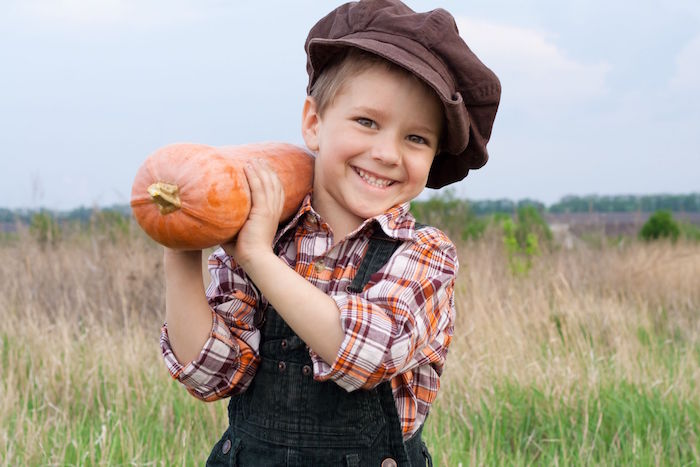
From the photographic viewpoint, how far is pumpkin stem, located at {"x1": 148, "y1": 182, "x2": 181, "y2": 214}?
1.68m

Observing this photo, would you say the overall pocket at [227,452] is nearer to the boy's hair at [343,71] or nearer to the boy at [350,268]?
the boy at [350,268]

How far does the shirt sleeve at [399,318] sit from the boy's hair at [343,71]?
16.3 inches

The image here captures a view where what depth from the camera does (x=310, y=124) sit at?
6.83ft

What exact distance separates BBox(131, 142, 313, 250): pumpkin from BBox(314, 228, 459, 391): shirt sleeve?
326 millimetres

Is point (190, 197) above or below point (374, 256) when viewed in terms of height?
above

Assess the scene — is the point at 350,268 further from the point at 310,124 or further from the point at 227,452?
the point at 227,452

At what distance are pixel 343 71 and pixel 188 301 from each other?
0.70 meters

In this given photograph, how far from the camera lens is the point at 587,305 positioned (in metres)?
6.14

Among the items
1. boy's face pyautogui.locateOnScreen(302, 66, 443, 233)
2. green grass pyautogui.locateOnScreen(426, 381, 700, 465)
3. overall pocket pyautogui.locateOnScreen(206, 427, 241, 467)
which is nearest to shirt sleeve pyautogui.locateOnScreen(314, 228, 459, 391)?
boy's face pyautogui.locateOnScreen(302, 66, 443, 233)

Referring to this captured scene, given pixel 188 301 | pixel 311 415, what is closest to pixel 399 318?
pixel 311 415

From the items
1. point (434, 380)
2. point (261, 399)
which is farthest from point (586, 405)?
point (261, 399)

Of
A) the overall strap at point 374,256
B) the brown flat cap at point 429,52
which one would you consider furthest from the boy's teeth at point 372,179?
the brown flat cap at point 429,52

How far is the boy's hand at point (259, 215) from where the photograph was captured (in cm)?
177

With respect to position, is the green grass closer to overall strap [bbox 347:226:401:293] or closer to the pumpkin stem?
overall strap [bbox 347:226:401:293]
